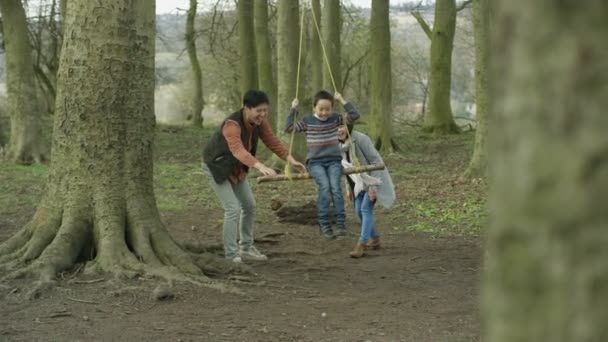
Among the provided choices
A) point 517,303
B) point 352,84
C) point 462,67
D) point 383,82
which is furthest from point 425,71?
point 517,303

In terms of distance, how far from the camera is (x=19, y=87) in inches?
696

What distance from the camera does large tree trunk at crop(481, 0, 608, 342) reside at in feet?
4.87

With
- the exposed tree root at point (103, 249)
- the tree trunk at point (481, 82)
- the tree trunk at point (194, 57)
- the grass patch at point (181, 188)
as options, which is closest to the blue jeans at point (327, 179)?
the exposed tree root at point (103, 249)

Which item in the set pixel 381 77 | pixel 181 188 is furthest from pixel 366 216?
pixel 381 77

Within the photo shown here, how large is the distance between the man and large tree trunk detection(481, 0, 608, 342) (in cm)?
598

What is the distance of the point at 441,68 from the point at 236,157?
57.3 feet

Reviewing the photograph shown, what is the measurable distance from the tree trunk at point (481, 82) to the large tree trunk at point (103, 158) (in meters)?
7.26

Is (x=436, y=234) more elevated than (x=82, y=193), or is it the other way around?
(x=82, y=193)

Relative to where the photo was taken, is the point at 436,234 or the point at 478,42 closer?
the point at 436,234

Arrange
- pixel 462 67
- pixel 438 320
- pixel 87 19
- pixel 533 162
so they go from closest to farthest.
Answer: pixel 533 162 → pixel 438 320 → pixel 87 19 → pixel 462 67

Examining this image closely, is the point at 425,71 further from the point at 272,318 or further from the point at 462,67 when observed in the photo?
the point at 272,318

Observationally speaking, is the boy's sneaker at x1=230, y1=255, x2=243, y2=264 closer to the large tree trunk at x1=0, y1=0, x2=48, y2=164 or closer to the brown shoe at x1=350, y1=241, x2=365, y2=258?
the brown shoe at x1=350, y1=241, x2=365, y2=258

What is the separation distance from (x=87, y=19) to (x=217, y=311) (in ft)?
8.92

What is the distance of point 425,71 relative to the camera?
45594 millimetres
